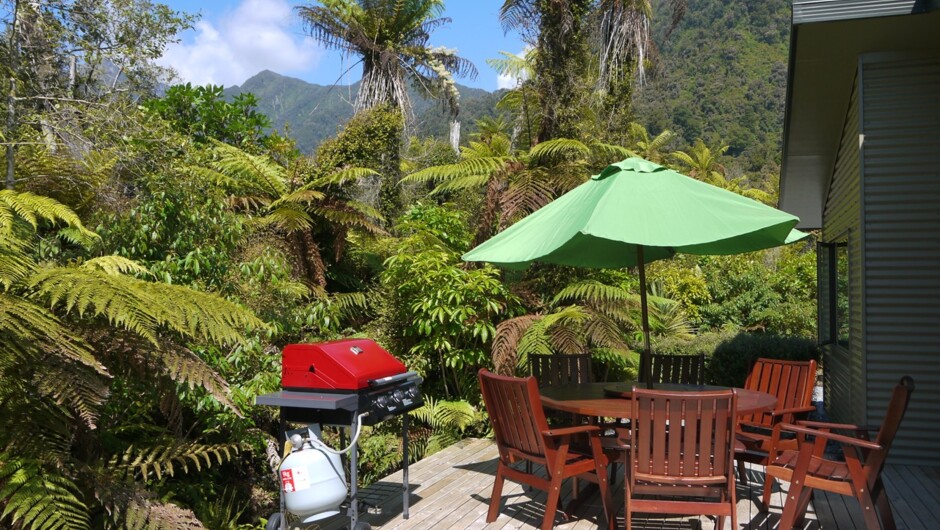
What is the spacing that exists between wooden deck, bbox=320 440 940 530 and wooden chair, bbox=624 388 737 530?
68 centimetres

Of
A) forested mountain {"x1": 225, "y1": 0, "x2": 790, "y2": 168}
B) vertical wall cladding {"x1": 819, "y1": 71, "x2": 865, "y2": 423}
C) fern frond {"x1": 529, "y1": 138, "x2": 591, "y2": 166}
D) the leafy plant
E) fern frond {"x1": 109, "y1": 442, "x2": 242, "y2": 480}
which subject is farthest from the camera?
forested mountain {"x1": 225, "y1": 0, "x2": 790, "y2": 168}

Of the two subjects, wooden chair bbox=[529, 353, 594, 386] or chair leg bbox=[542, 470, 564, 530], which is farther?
wooden chair bbox=[529, 353, 594, 386]

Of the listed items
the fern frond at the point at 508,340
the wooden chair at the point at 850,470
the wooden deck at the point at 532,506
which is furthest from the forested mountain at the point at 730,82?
the wooden chair at the point at 850,470

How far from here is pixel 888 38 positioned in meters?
5.73

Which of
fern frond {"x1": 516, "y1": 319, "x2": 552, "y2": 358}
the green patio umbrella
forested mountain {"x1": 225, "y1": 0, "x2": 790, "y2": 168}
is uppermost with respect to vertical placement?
forested mountain {"x1": 225, "y1": 0, "x2": 790, "y2": 168}

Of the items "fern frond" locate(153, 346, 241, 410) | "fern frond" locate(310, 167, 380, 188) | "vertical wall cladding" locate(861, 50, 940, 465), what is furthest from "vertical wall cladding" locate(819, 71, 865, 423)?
"fern frond" locate(310, 167, 380, 188)

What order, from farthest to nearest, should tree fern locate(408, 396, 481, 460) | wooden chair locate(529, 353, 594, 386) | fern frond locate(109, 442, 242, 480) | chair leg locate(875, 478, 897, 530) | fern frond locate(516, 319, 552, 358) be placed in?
tree fern locate(408, 396, 481, 460), fern frond locate(516, 319, 552, 358), wooden chair locate(529, 353, 594, 386), fern frond locate(109, 442, 242, 480), chair leg locate(875, 478, 897, 530)

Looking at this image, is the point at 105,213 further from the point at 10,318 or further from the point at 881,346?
the point at 881,346

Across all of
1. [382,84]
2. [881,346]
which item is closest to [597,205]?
[881,346]

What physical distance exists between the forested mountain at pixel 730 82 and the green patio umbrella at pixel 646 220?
3469 cm

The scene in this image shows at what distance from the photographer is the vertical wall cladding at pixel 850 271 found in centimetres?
614

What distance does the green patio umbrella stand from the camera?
3746 millimetres

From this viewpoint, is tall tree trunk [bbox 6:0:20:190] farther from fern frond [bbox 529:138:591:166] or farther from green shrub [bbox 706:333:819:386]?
green shrub [bbox 706:333:819:386]

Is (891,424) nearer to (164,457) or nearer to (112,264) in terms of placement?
(164,457)
